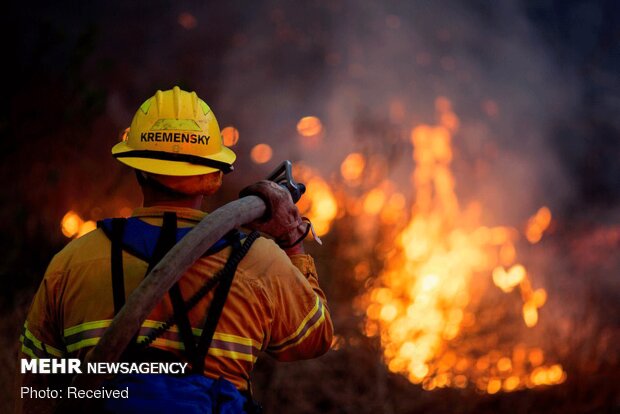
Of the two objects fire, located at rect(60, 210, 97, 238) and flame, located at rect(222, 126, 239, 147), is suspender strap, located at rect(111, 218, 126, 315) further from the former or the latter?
flame, located at rect(222, 126, 239, 147)

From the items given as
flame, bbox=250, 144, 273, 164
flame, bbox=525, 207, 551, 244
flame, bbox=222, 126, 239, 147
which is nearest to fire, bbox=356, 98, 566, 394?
flame, bbox=525, 207, 551, 244

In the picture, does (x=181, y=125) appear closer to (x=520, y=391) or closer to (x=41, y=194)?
(x=520, y=391)

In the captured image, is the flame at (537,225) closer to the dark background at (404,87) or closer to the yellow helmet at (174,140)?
the dark background at (404,87)

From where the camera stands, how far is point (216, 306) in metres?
2.11

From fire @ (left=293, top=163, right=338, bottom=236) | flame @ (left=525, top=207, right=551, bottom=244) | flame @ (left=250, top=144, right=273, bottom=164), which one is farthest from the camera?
flame @ (left=250, top=144, right=273, bottom=164)

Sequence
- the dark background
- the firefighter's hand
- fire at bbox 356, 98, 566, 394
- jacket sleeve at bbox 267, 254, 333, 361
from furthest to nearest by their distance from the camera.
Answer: the dark background → fire at bbox 356, 98, 566, 394 → the firefighter's hand → jacket sleeve at bbox 267, 254, 333, 361

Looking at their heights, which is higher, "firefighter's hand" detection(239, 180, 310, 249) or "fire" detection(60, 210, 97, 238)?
"fire" detection(60, 210, 97, 238)

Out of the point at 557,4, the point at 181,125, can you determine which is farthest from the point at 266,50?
the point at 181,125

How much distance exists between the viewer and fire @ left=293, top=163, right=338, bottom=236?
8.84 meters

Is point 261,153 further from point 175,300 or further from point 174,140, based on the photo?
point 175,300

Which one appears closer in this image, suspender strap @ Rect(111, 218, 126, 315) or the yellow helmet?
suspender strap @ Rect(111, 218, 126, 315)

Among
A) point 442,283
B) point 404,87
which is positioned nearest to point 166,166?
point 442,283

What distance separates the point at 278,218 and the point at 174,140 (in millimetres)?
445
